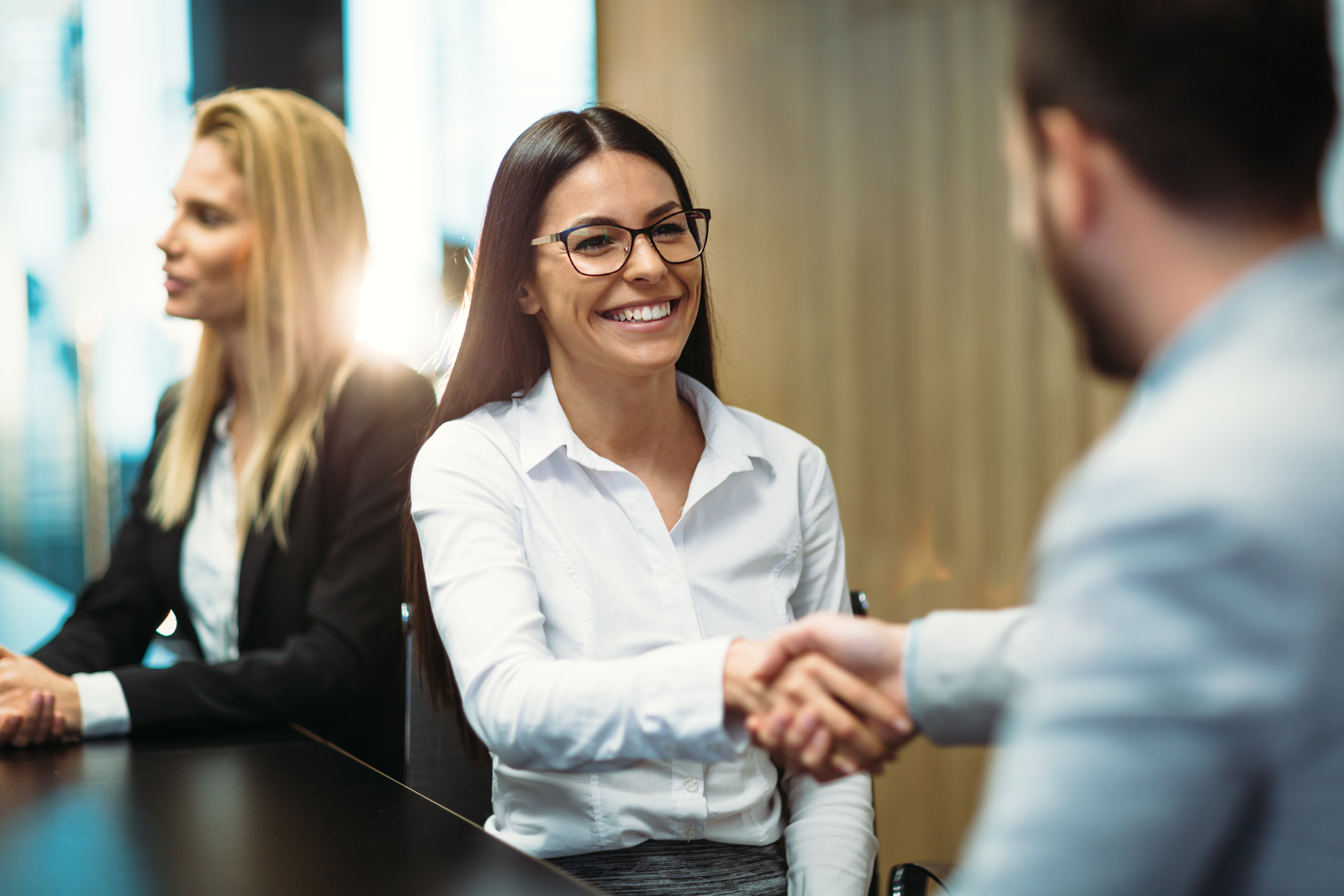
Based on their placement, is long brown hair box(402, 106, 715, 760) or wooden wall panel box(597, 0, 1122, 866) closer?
long brown hair box(402, 106, 715, 760)

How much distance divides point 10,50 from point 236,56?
2.81ft

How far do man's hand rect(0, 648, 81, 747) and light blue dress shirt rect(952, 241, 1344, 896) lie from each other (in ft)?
4.44

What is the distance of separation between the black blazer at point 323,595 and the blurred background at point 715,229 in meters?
0.18

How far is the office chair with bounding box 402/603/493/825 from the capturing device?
166 centimetres

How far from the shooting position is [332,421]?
2.04m

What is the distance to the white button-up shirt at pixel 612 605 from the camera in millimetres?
1204

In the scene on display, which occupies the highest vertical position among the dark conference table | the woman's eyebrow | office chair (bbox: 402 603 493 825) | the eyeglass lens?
the woman's eyebrow

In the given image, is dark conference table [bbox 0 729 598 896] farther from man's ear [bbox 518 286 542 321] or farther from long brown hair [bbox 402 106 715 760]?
man's ear [bbox 518 286 542 321]

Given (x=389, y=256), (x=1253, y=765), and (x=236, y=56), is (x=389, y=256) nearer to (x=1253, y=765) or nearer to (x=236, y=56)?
(x=236, y=56)

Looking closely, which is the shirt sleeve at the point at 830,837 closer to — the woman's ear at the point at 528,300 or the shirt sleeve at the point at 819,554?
the shirt sleeve at the point at 819,554

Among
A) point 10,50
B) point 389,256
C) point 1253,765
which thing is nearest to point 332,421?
point 1253,765

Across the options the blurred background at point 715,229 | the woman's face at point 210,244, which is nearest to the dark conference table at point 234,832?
the blurred background at point 715,229

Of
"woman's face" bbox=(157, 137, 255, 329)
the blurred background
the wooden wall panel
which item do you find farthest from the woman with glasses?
"woman's face" bbox=(157, 137, 255, 329)

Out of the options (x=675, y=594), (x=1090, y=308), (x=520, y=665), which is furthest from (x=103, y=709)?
(x=1090, y=308)
